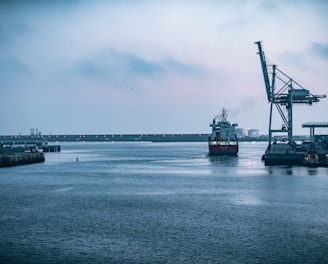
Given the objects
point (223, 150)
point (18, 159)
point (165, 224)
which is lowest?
point (165, 224)

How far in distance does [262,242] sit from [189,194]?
56.9 feet

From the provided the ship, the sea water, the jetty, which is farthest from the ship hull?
the sea water

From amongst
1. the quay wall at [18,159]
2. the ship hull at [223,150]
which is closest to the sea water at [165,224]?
the quay wall at [18,159]

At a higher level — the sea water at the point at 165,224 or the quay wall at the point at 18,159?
the quay wall at the point at 18,159

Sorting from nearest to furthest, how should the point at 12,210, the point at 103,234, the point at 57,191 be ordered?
1. the point at 103,234
2. the point at 12,210
3. the point at 57,191

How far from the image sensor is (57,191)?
39.5m

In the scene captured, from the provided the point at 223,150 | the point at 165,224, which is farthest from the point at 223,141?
the point at 165,224

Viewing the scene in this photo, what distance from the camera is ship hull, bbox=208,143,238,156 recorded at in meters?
110

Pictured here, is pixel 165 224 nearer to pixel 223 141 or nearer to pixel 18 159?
pixel 18 159

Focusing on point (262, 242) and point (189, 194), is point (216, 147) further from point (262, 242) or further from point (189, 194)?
point (262, 242)

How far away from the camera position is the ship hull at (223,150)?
110 m

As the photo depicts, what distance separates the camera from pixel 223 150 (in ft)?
363

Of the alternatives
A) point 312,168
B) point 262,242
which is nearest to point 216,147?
point 312,168

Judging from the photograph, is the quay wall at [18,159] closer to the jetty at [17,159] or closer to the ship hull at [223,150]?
the jetty at [17,159]
